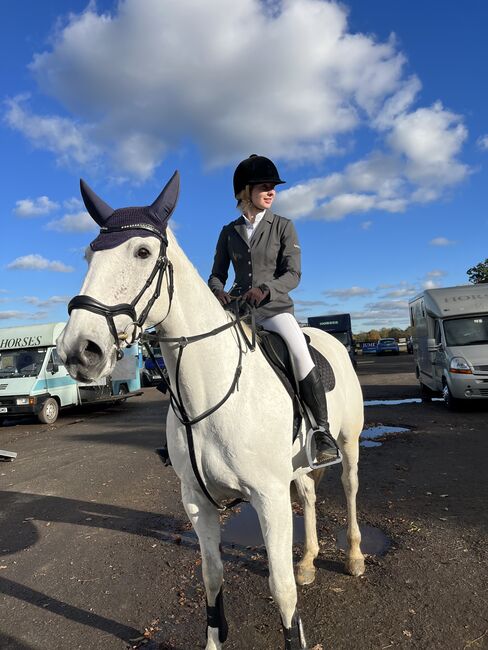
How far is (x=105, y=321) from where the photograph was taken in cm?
201

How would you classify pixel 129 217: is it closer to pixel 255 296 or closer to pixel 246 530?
pixel 255 296

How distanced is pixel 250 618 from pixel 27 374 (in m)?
13.7

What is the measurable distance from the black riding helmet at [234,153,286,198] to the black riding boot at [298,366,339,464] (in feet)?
4.45

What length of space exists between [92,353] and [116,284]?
1.12 feet

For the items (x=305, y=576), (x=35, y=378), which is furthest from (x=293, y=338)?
(x=35, y=378)

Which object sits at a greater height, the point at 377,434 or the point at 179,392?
the point at 179,392

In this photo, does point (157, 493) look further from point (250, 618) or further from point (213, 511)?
point (213, 511)

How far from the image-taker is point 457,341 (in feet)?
41.5

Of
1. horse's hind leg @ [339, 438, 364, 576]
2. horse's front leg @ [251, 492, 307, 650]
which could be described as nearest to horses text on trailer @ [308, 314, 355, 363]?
horse's hind leg @ [339, 438, 364, 576]

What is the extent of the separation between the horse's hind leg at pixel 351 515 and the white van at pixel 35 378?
11345 mm

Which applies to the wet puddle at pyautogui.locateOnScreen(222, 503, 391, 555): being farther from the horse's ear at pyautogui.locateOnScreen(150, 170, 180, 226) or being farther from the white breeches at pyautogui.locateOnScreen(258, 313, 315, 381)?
the horse's ear at pyautogui.locateOnScreen(150, 170, 180, 226)

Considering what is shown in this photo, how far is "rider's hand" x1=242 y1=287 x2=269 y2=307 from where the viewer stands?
9.39 feet

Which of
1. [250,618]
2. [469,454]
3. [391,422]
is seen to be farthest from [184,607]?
[391,422]

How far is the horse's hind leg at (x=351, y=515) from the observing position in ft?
13.0
